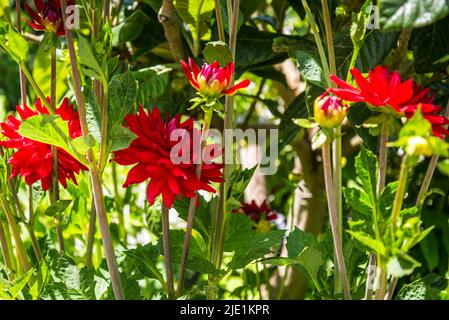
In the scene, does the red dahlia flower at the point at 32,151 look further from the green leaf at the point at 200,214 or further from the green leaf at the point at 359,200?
the green leaf at the point at 359,200

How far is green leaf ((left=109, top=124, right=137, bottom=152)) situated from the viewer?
1.41 feet

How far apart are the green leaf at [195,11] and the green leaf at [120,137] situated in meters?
0.25

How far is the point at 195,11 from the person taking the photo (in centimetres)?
66

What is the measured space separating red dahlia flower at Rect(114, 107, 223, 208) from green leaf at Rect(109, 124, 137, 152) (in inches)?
0.6

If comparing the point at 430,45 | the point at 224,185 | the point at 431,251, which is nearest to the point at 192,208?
the point at 224,185

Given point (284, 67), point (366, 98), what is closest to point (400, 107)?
point (366, 98)

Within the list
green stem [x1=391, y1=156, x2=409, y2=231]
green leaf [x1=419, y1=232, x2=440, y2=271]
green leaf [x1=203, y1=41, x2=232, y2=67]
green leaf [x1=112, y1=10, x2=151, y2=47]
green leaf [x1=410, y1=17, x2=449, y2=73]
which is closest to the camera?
green stem [x1=391, y1=156, x2=409, y2=231]

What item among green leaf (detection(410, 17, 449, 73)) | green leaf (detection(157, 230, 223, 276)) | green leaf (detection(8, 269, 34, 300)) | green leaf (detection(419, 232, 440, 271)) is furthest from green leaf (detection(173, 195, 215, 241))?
green leaf (detection(419, 232, 440, 271))

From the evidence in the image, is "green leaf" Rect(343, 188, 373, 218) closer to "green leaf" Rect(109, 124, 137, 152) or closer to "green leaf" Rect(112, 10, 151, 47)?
"green leaf" Rect(109, 124, 137, 152)

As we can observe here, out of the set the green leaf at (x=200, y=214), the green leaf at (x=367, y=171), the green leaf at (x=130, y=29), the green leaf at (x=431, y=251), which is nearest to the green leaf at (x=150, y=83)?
the green leaf at (x=130, y=29)

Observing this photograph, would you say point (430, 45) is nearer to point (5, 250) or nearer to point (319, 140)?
point (319, 140)

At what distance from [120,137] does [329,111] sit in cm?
14

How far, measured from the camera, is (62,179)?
54 cm
